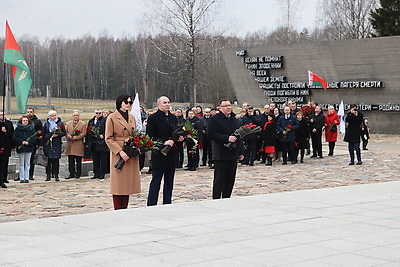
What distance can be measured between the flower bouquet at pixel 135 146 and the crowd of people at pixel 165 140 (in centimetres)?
6

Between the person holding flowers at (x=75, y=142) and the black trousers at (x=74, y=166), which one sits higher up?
the person holding flowers at (x=75, y=142)

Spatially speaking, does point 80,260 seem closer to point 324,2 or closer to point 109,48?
point 324,2

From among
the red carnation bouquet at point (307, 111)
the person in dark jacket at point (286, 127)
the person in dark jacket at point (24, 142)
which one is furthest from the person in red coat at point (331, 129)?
the person in dark jacket at point (24, 142)

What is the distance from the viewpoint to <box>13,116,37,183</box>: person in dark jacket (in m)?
17.9

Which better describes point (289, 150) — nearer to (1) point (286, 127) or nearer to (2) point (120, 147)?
(1) point (286, 127)

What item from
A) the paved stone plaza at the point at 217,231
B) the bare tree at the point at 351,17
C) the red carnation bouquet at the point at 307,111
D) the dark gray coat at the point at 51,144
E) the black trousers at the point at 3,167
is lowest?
the paved stone plaza at the point at 217,231

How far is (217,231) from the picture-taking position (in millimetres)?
8633

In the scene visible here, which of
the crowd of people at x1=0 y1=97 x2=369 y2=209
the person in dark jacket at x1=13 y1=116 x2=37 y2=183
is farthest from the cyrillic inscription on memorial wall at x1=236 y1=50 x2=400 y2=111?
the person in dark jacket at x1=13 y1=116 x2=37 y2=183

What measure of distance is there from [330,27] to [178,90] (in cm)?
3670

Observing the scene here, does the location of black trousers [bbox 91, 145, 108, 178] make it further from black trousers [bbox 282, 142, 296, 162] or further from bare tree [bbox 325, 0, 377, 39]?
bare tree [bbox 325, 0, 377, 39]

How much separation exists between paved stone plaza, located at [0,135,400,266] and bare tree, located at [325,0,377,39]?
47679 mm

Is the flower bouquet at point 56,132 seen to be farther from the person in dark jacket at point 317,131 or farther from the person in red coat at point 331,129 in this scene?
the person in red coat at point 331,129

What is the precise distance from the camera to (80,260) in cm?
698

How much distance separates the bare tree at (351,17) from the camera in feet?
198
